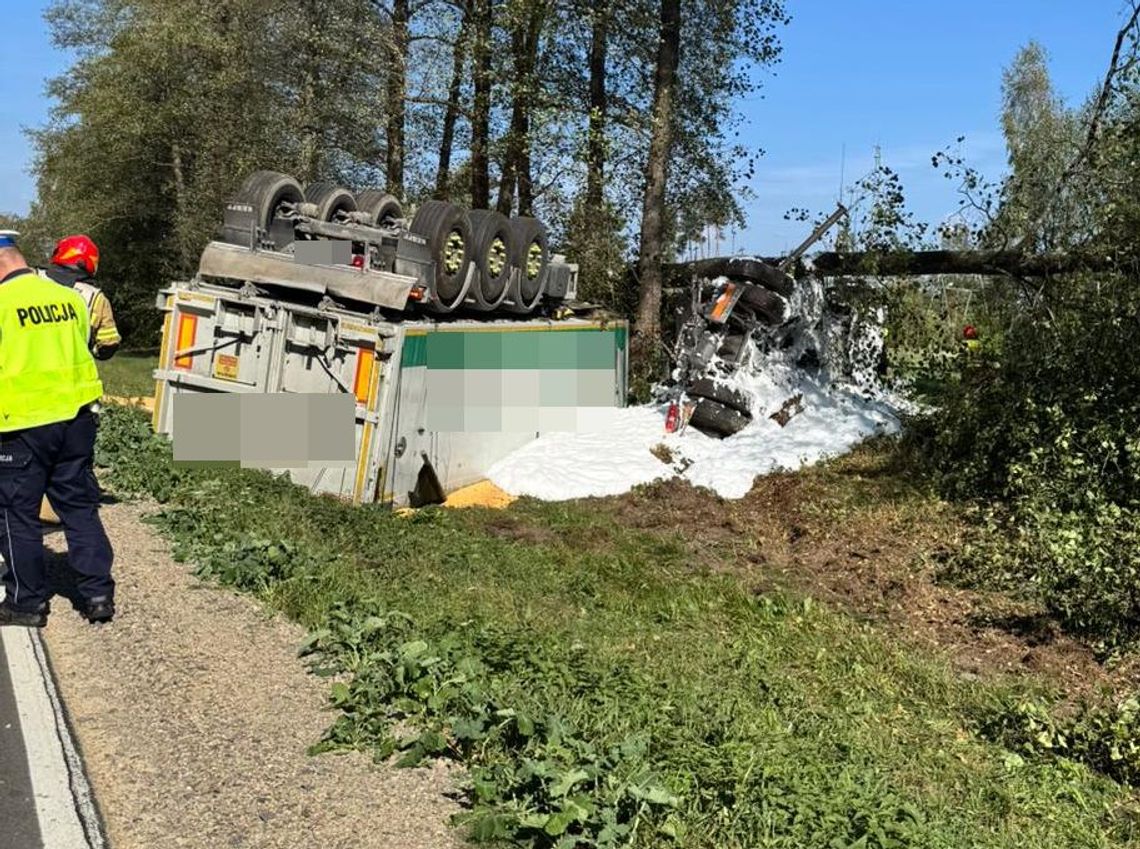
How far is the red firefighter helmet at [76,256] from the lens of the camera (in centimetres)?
612

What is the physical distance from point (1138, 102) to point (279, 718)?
29.4ft

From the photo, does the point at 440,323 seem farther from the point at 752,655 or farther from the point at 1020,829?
the point at 1020,829

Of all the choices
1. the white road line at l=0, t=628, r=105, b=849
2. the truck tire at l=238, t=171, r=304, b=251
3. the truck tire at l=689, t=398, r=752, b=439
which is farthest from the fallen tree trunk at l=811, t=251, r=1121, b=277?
the white road line at l=0, t=628, r=105, b=849

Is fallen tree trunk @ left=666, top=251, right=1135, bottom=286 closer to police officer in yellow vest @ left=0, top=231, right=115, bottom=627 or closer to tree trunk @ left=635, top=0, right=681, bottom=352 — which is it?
tree trunk @ left=635, top=0, right=681, bottom=352

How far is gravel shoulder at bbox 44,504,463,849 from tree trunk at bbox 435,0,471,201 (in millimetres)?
15002

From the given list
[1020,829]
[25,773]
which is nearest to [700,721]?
[1020,829]

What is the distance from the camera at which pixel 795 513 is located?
992 centimetres

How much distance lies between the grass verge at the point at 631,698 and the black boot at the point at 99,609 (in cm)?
79

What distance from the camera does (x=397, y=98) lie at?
19.8m

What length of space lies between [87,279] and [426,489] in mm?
4196

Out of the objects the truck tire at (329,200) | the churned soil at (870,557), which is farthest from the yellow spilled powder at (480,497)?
the truck tire at (329,200)

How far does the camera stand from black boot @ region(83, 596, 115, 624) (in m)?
5.21

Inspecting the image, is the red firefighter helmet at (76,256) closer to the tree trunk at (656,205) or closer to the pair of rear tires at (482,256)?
the pair of rear tires at (482,256)

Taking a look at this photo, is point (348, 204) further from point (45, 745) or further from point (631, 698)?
point (45, 745)
